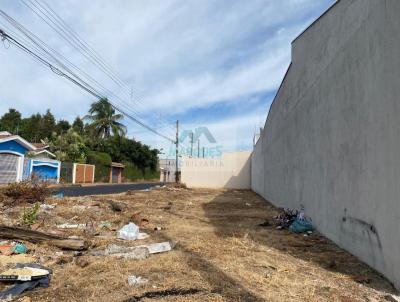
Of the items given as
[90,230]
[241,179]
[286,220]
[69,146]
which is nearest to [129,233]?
[90,230]

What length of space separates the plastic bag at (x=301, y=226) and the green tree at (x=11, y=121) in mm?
46255

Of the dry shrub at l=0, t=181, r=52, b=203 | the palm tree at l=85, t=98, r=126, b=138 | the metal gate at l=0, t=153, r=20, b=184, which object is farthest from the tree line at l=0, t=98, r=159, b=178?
the dry shrub at l=0, t=181, r=52, b=203

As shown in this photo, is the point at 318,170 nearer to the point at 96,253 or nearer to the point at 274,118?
the point at 96,253

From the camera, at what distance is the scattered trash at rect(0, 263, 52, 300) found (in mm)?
3483

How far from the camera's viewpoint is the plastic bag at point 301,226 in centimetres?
755

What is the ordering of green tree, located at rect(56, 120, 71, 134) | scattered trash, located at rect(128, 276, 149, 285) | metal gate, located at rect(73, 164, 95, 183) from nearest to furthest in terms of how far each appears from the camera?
scattered trash, located at rect(128, 276, 149, 285)
metal gate, located at rect(73, 164, 95, 183)
green tree, located at rect(56, 120, 71, 134)

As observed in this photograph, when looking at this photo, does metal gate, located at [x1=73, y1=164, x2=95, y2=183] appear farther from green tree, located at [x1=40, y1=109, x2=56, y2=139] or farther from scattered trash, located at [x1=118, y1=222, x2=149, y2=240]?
scattered trash, located at [x1=118, y1=222, x2=149, y2=240]

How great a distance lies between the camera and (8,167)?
2356cm

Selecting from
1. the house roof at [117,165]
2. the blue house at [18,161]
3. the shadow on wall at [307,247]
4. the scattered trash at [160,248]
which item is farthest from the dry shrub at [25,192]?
the house roof at [117,165]

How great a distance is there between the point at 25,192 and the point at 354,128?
9684 millimetres

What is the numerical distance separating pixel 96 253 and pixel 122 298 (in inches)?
73.1

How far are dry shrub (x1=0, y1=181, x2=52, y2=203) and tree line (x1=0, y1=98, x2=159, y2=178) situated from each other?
23.9m

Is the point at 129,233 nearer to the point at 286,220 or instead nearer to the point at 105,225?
the point at 105,225

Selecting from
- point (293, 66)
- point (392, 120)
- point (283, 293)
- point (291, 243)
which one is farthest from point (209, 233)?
point (293, 66)
